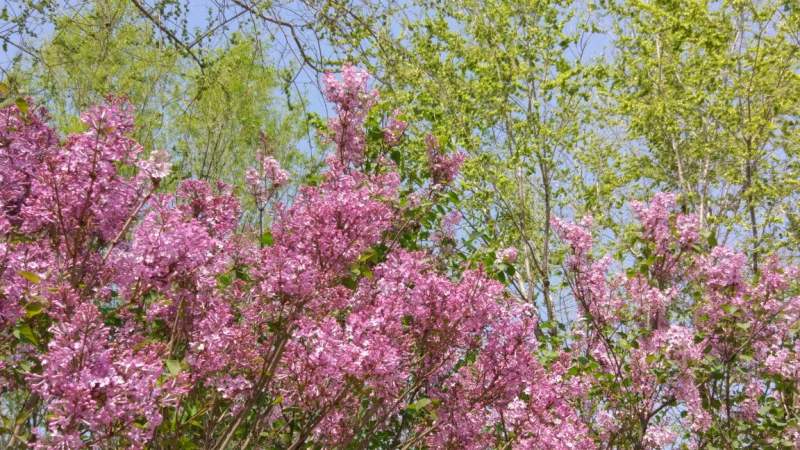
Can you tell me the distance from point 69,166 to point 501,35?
35.6ft

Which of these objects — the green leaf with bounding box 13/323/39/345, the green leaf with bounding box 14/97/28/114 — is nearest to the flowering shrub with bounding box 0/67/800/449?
the green leaf with bounding box 13/323/39/345

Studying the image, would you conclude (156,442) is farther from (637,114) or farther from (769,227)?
(769,227)

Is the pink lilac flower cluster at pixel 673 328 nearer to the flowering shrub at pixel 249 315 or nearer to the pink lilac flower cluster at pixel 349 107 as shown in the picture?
the flowering shrub at pixel 249 315

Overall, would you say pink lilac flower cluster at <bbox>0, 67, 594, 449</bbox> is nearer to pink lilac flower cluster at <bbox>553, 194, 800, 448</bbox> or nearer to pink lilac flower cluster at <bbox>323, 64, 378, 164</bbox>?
pink lilac flower cluster at <bbox>323, 64, 378, 164</bbox>

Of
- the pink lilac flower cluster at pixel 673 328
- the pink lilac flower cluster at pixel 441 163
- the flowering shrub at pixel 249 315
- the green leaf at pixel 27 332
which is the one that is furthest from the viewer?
the pink lilac flower cluster at pixel 673 328

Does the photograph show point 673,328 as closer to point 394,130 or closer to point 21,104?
point 394,130

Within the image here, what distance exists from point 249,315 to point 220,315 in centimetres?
39

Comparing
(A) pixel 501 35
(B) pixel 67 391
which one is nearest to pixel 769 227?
(A) pixel 501 35

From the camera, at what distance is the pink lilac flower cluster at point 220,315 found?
2242mm

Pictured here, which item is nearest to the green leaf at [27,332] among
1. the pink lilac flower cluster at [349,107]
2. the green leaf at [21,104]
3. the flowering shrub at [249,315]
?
the flowering shrub at [249,315]

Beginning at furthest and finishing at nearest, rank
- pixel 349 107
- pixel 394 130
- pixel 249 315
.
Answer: pixel 394 130
pixel 349 107
pixel 249 315

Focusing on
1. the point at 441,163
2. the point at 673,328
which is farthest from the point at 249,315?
the point at 673,328

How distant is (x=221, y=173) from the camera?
1628 centimetres

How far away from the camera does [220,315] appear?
3014mm
